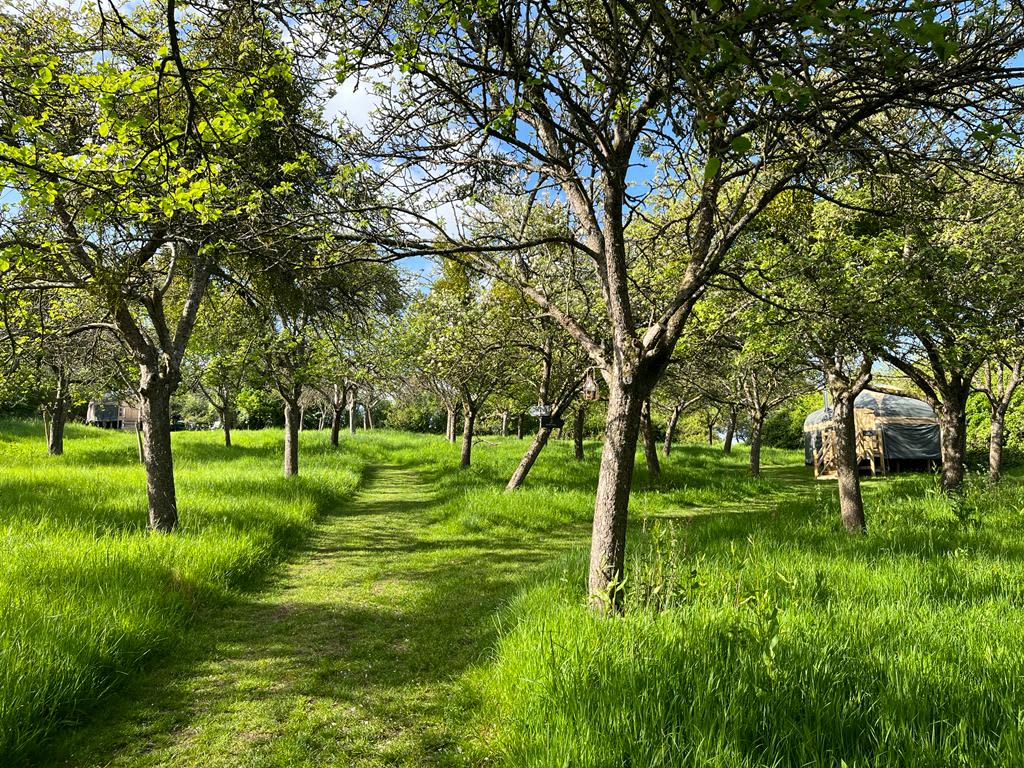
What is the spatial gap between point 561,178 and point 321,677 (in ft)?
14.3

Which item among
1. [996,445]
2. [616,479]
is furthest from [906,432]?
[616,479]

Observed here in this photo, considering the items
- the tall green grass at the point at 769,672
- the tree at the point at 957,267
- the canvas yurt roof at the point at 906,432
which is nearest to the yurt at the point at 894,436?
the canvas yurt roof at the point at 906,432

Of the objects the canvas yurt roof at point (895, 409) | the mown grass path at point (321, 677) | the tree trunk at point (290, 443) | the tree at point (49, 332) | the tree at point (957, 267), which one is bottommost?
the mown grass path at point (321, 677)

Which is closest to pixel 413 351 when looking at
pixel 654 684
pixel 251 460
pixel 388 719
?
pixel 251 460

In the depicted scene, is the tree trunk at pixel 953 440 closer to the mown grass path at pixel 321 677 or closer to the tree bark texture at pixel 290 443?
the mown grass path at pixel 321 677

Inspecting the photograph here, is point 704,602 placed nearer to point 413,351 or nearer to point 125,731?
point 125,731

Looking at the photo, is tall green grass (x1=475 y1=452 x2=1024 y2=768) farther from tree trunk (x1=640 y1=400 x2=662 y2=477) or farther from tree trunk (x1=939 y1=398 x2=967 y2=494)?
tree trunk (x1=640 y1=400 x2=662 y2=477)

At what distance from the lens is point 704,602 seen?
385cm

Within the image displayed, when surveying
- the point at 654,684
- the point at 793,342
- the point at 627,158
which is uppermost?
the point at 627,158

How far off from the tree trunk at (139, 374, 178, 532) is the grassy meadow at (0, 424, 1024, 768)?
0.37 metres

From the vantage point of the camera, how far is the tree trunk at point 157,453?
676cm

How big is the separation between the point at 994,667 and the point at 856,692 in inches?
34.3

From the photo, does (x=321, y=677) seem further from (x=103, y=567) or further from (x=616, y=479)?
(x=616, y=479)

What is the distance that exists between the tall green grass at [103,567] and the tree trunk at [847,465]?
8.25m
